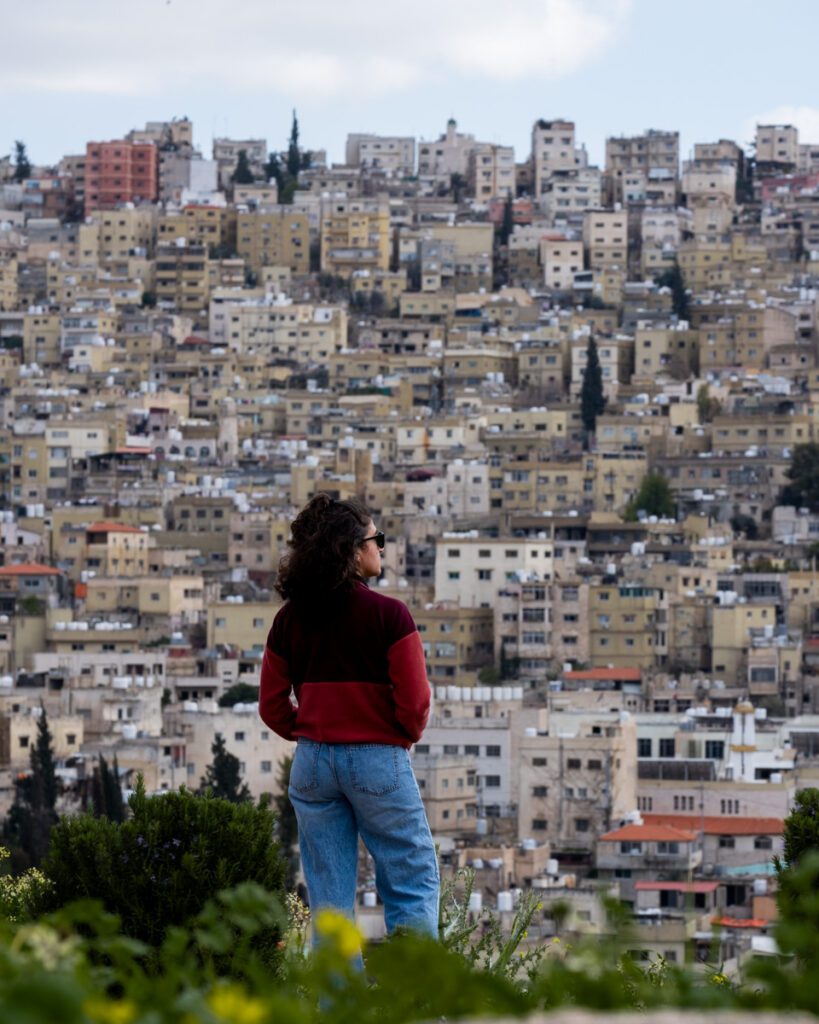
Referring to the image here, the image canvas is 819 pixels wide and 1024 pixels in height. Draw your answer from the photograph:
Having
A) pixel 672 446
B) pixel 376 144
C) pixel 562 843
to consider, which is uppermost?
pixel 376 144

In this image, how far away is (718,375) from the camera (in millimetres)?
72875

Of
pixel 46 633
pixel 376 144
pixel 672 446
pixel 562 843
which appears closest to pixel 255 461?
pixel 672 446

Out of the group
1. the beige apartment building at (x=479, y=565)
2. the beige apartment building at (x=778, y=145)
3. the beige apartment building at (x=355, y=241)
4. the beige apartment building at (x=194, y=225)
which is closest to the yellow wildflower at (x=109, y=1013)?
the beige apartment building at (x=479, y=565)

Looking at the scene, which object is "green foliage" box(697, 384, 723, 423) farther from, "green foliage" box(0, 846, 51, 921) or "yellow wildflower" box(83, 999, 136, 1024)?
"yellow wildflower" box(83, 999, 136, 1024)

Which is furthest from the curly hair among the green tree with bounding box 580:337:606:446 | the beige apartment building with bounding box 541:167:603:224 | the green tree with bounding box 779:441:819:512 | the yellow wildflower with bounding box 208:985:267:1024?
the beige apartment building with bounding box 541:167:603:224

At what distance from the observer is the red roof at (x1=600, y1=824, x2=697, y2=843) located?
3578 centimetres

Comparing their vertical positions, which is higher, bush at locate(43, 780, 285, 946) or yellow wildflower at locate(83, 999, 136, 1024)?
yellow wildflower at locate(83, 999, 136, 1024)

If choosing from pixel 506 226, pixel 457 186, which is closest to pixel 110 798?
pixel 506 226

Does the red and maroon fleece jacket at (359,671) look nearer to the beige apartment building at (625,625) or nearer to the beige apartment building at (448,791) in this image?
the beige apartment building at (448,791)

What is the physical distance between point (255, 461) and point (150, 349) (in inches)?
461

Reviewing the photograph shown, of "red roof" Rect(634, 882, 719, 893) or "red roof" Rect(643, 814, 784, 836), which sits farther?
"red roof" Rect(643, 814, 784, 836)

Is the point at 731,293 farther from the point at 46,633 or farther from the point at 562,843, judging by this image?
the point at 562,843

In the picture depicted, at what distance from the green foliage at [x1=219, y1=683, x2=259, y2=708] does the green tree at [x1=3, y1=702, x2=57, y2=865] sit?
21.5 feet

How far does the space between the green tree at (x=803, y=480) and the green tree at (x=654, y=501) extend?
262 centimetres
